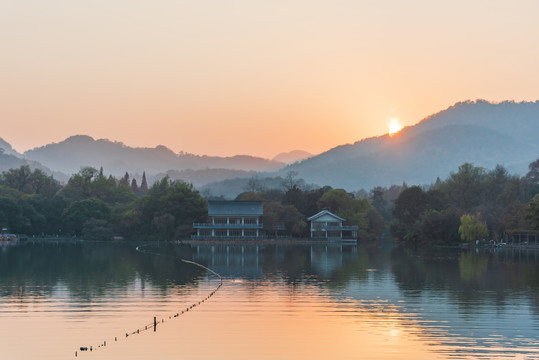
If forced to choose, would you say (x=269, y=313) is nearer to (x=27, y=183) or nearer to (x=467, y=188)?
(x=467, y=188)

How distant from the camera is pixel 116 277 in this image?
158ft

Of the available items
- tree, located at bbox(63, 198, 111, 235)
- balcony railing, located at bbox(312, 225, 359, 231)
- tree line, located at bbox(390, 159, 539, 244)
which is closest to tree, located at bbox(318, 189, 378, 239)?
balcony railing, located at bbox(312, 225, 359, 231)

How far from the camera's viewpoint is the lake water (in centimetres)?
2488

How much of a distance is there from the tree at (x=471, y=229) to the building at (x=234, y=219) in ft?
106

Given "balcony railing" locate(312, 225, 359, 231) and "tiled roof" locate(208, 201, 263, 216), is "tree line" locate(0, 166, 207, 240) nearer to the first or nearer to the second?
"tiled roof" locate(208, 201, 263, 216)

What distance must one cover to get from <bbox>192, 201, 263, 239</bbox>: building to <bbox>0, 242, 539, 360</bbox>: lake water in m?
55.0

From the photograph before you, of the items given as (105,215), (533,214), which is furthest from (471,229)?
(105,215)

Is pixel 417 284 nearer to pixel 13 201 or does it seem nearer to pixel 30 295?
pixel 30 295

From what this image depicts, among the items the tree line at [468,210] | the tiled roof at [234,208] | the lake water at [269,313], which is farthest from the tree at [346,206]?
the lake water at [269,313]

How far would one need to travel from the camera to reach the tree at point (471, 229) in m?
95.2

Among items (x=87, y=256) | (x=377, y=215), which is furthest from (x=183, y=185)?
(x=87, y=256)

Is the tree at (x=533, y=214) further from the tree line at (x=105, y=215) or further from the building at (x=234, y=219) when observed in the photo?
the tree line at (x=105, y=215)

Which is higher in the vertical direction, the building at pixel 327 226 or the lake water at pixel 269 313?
the building at pixel 327 226

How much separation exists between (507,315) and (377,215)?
294 ft
